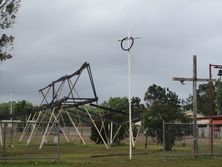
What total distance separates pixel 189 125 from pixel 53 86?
72.1 ft

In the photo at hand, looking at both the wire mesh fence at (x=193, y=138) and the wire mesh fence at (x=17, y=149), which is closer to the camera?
the wire mesh fence at (x=17, y=149)

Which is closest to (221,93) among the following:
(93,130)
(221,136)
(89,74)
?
(93,130)

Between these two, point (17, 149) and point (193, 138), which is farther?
point (17, 149)

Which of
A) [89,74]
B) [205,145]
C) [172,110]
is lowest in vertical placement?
[205,145]

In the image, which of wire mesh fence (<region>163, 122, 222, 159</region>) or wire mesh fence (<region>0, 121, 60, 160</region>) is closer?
wire mesh fence (<region>0, 121, 60, 160</region>)

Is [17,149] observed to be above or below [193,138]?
below

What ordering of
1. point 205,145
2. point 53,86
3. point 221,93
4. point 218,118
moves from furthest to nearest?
point 218,118 < point 221,93 < point 53,86 < point 205,145

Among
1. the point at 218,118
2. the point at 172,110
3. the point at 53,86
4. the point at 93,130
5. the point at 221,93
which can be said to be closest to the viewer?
the point at 172,110

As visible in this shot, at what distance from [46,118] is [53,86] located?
13.7 feet

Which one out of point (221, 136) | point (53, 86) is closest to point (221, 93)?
point (53, 86)

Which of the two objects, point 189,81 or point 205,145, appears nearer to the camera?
point 189,81

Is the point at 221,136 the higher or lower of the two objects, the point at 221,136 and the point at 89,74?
the lower

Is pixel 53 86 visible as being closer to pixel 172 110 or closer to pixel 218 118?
pixel 172 110

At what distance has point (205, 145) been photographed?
104 feet
